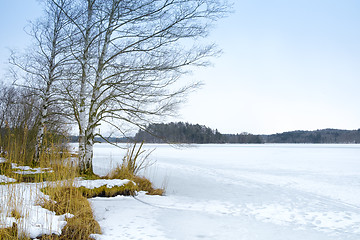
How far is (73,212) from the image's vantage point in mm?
3506

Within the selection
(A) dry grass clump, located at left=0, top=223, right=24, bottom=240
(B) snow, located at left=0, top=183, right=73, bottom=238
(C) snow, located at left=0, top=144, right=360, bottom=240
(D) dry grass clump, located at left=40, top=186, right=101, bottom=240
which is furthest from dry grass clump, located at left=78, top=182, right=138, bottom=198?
(A) dry grass clump, located at left=0, top=223, right=24, bottom=240

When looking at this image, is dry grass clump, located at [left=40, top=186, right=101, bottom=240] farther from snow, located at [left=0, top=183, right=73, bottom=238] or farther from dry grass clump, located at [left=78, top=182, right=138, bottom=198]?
dry grass clump, located at [left=78, top=182, right=138, bottom=198]

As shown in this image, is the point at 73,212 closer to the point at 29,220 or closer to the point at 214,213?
the point at 29,220

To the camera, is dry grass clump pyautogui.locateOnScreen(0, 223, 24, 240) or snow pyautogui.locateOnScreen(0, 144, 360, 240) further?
snow pyautogui.locateOnScreen(0, 144, 360, 240)

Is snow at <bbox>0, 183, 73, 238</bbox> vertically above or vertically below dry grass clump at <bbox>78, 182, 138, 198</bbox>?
above

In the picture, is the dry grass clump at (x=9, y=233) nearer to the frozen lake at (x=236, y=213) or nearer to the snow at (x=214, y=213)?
the snow at (x=214, y=213)

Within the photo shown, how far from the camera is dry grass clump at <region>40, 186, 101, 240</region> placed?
3.07m

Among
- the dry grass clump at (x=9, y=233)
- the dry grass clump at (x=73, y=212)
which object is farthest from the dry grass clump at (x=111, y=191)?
the dry grass clump at (x=9, y=233)

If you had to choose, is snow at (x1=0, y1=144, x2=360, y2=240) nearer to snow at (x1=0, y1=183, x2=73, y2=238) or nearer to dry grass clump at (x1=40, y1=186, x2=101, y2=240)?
snow at (x1=0, y1=183, x2=73, y2=238)

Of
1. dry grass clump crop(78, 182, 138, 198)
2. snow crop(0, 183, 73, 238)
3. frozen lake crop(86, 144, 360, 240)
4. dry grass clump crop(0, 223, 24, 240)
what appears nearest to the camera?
dry grass clump crop(0, 223, 24, 240)

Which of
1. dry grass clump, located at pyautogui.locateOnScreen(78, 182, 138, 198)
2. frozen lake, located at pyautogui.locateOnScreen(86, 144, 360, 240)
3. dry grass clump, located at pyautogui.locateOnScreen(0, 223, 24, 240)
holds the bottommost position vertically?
frozen lake, located at pyautogui.locateOnScreen(86, 144, 360, 240)

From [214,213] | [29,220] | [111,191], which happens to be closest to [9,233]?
[29,220]

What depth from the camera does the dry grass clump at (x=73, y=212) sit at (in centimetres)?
307

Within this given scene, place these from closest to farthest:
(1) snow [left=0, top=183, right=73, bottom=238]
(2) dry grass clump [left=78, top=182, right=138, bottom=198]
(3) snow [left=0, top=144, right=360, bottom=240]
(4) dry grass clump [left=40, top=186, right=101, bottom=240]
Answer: (1) snow [left=0, top=183, right=73, bottom=238]
(4) dry grass clump [left=40, top=186, right=101, bottom=240]
(3) snow [left=0, top=144, right=360, bottom=240]
(2) dry grass clump [left=78, top=182, right=138, bottom=198]
